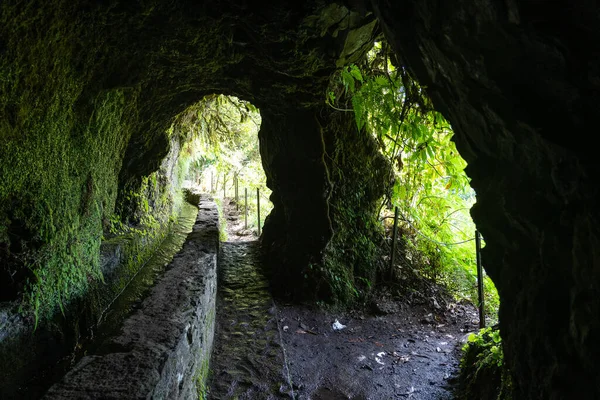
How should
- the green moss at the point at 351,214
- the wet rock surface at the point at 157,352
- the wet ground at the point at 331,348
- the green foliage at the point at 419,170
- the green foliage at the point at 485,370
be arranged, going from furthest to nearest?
the green moss at the point at 351,214
the green foliage at the point at 419,170
the wet ground at the point at 331,348
the green foliage at the point at 485,370
the wet rock surface at the point at 157,352

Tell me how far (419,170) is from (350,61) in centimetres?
210

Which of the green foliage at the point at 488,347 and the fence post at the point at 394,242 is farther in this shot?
the fence post at the point at 394,242

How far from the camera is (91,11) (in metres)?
2.62

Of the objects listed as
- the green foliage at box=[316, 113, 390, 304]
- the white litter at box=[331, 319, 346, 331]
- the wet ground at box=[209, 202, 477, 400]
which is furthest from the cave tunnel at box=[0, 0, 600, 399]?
the white litter at box=[331, 319, 346, 331]

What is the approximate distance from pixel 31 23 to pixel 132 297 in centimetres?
380

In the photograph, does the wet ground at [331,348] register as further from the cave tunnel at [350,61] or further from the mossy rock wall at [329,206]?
the cave tunnel at [350,61]

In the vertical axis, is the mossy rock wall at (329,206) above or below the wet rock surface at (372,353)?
above

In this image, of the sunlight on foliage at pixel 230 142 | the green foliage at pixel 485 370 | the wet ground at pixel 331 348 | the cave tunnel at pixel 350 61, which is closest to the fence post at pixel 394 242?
the wet ground at pixel 331 348

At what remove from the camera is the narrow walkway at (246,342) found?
328 cm

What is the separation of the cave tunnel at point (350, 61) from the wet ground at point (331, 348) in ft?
5.80

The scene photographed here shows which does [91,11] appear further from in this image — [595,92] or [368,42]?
[595,92]

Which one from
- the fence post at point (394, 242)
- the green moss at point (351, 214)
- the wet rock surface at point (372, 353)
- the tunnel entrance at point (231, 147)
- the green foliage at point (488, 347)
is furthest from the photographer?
the tunnel entrance at point (231, 147)

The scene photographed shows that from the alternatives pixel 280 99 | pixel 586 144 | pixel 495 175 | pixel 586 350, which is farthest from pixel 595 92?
pixel 280 99

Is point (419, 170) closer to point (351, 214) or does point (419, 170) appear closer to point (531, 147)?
point (351, 214)
